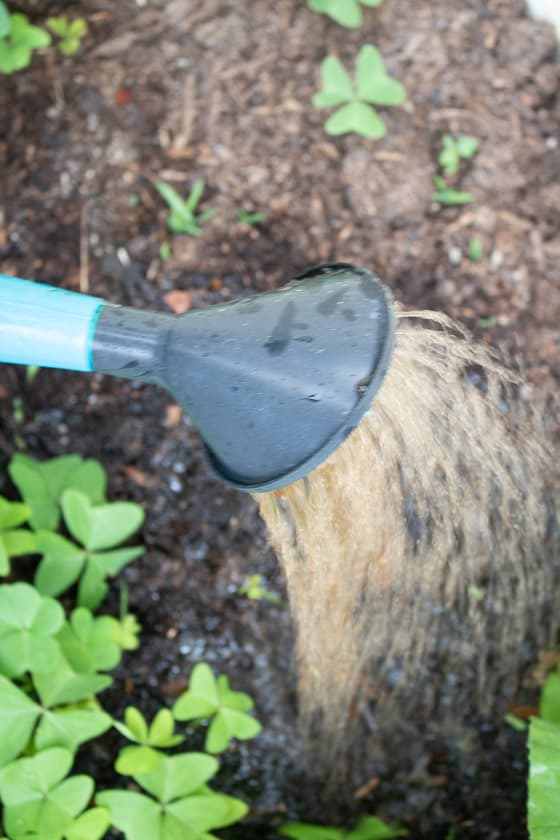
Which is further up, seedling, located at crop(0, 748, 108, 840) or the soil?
the soil

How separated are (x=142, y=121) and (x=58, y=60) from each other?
10.4 inches

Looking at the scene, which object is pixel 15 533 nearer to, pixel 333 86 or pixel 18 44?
pixel 18 44

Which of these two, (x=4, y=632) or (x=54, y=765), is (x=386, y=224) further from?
(x=54, y=765)

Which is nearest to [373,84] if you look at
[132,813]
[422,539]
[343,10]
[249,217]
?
[343,10]

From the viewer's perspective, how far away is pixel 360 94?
2.02 meters

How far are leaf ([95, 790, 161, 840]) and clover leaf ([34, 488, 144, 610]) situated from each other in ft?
1.39

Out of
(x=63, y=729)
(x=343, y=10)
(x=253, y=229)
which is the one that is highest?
(x=343, y=10)

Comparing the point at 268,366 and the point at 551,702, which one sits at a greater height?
the point at 268,366

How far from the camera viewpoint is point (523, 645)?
195 centimetres

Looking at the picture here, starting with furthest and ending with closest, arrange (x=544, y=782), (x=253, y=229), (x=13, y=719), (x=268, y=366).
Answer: (x=253, y=229)
(x=13, y=719)
(x=544, y=782)
(x=268, y=366)

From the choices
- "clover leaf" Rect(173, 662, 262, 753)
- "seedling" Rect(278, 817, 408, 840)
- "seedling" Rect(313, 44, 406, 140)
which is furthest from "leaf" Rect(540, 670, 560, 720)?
"seedling" Rect(313, 44, 406, 140)

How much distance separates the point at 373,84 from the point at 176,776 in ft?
5.26

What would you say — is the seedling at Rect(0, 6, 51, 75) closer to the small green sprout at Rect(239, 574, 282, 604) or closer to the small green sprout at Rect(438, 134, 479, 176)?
the small green sprout at Rect(438, 134, 479, 176)

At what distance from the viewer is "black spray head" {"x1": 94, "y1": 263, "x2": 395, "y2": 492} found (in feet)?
3.41
